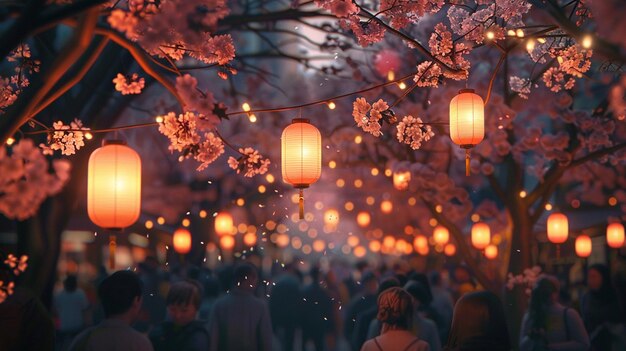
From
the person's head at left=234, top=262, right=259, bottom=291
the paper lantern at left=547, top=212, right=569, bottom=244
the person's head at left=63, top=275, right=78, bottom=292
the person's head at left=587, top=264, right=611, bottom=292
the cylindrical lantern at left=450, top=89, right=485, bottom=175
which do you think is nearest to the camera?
the cylindrical lantern at left=450, top=89, right=485, bottom=175

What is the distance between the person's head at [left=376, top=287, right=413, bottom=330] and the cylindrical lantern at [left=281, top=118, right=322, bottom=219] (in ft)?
7.51

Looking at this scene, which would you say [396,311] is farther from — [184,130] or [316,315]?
[316,315]

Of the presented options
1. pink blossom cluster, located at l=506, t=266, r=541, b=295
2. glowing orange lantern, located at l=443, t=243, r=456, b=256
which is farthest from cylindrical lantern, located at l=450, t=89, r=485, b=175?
glowing orange lantern, located at l=443, t=243, r=456, b=256

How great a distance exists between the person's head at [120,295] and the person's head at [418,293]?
4570 mm

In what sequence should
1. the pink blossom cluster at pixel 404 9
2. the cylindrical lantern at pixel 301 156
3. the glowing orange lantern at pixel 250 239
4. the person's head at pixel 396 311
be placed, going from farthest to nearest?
the glowing orange lantern at pixel 250 239
the cylindrical lantern at pixel 301 156
the pink blossom cluster at pixel 404 9
the person's head at pixel 396 311

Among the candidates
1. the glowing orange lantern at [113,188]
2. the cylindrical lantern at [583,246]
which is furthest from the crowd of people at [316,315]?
the cylindrical lantern at [583,246]

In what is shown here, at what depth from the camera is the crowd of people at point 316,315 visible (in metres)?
6.41

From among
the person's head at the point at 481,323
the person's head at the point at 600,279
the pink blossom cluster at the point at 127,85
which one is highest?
the pink blossom cluster at the point at 127,85

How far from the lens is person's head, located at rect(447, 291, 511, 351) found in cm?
669

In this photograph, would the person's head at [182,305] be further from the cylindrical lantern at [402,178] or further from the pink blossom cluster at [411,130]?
the cylindrical lantern at [402,178]

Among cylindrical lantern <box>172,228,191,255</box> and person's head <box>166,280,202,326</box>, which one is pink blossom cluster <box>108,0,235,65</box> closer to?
person's head <box>166,280,202,326</box>

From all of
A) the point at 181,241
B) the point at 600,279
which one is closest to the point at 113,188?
the point at 600,279

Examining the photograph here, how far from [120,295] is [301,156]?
3.17m

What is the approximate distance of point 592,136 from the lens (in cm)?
1359
